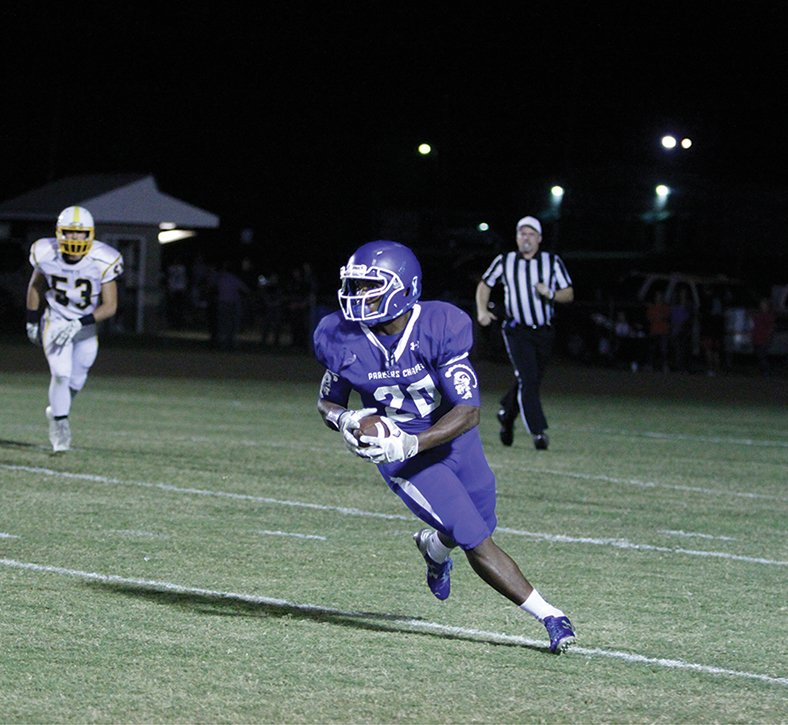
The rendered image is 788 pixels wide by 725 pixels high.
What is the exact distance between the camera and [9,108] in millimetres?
52562

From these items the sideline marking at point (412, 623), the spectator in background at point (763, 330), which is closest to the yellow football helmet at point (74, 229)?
the sideline marking at point (412, 623)

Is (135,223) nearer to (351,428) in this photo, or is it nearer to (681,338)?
(681,338)

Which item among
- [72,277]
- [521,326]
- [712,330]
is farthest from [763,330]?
[72,277]

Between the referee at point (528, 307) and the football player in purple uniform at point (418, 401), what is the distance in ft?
21.7

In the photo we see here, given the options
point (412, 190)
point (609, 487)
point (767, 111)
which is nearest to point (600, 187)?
point (767, 111)

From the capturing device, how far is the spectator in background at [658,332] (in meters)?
25.4

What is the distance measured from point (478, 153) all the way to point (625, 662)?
53.5m

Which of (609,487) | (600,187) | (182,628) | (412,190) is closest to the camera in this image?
(182,628)

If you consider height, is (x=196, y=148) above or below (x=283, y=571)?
above

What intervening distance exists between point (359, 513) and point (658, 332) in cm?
1753

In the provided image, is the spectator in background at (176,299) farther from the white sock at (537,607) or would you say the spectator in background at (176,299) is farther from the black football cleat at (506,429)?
the white sock at (537,607)

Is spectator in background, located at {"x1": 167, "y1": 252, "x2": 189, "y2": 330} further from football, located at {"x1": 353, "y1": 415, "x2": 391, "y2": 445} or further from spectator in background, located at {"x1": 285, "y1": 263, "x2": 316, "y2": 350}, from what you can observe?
football, located at {"x1": 353, "y1": 415, "x2": 391, "y2": 445}

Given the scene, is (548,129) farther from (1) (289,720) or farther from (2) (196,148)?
(1) (289,720)

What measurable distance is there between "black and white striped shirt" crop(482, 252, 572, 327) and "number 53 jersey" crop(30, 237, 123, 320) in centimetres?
316
